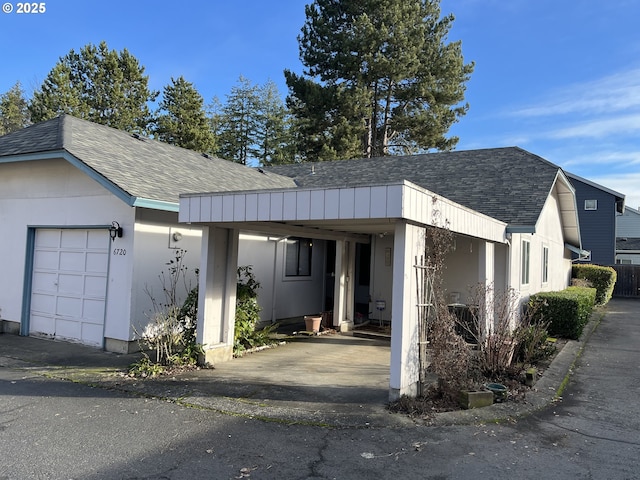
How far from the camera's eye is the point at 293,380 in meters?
7.11

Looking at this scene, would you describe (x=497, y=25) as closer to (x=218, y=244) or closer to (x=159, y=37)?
(x=159, y=37)

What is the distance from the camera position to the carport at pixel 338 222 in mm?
5824

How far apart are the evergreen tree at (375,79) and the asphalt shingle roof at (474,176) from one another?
1019cm

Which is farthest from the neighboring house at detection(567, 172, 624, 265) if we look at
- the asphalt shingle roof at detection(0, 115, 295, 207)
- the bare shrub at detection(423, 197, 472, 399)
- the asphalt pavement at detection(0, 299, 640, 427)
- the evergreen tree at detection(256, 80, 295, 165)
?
the bare shrub at detection(423, 197, 472, 399)

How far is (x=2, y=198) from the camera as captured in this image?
1084 centimetres

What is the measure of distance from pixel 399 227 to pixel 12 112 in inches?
1454

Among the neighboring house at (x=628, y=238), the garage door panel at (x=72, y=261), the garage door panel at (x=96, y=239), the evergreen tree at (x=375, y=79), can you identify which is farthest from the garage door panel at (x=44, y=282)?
the neighboring house at (x=628, y=238)

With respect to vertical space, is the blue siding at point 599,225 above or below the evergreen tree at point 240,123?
below

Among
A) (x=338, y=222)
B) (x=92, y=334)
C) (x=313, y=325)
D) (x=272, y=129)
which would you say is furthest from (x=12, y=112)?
(x=338, y=222)

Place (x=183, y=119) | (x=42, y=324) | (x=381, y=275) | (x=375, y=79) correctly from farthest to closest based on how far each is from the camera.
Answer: (x=183, y=119)
(x=375, y=79)
(x=381, y=275)
(x=42, y=324)

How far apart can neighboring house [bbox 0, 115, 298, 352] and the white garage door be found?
2 centimetres

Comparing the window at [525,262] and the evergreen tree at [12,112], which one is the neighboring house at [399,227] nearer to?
the window at [525,262]

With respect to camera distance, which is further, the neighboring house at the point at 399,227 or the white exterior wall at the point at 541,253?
the white exterior wall at the point at 541,253

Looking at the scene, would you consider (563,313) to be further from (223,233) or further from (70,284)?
(70,284)
